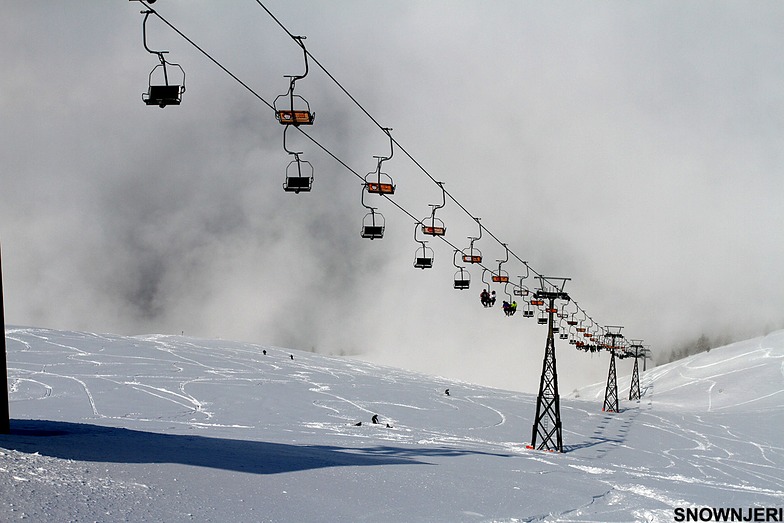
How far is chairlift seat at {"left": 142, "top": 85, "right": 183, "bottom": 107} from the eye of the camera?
452 inches

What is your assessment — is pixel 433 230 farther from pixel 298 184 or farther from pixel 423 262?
pixel 298 184

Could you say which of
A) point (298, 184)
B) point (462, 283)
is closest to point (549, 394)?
point (462, 283)

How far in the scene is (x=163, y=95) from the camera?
1155 centimetres

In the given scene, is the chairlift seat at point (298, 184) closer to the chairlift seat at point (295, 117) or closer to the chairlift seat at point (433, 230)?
the chairlift seat at point (295, 117)

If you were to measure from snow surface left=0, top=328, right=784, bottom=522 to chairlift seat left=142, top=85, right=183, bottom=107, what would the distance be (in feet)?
19.0

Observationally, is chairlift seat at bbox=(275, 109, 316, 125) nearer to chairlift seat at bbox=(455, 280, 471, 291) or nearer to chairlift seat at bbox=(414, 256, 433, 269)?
chairlift seat at bbox=(414, 256, 433, 269)

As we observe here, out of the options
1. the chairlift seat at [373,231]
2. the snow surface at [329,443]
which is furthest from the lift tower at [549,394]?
the chairlift seat at [373,231]

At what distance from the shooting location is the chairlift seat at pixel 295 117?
44.7 feet

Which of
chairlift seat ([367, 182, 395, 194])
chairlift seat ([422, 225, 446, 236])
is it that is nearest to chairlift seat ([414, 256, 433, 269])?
chairlift seat ([422, 225, 446, 236])

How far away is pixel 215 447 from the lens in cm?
1523

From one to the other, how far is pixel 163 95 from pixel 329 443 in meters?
14.3

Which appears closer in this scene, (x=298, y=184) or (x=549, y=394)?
(x=298, y=184)

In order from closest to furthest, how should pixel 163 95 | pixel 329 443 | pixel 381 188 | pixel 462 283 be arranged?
pixel 163 95 < pixel 381 188 < pixel 329 443 < pixel 462 283

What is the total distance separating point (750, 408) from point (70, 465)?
7006 centimetres
